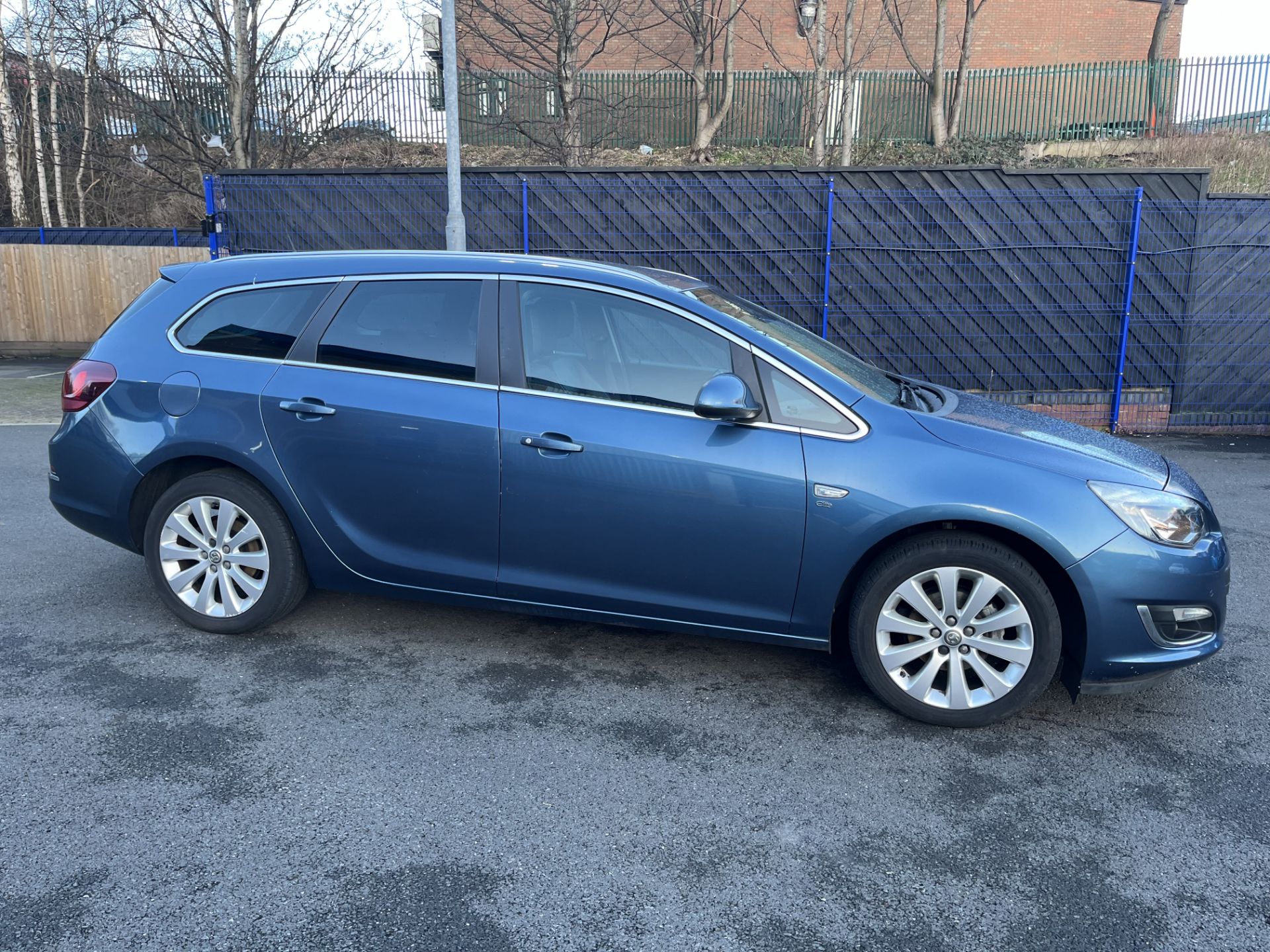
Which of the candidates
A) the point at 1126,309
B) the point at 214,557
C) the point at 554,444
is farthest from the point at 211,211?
the point at 1126,309

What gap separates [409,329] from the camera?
4223mm

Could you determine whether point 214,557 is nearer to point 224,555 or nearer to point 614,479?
point 224,555

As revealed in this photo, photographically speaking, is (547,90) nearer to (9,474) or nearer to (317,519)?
(9,474)

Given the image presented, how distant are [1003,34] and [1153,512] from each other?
1191 inches

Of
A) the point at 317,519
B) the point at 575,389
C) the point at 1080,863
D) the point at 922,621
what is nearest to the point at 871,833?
the point at 1080,863

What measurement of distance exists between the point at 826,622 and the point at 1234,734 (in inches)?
61.7

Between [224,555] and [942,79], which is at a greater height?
[942,79]

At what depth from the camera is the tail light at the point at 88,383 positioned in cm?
448

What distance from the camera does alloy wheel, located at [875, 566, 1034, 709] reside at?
3600 millimetres

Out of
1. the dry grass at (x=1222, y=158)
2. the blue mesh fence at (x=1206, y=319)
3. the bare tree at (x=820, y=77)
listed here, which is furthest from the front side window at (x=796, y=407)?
the dry grass at (x=1222, y=158)

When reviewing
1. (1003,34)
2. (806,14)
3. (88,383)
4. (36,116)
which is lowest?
(88,383)

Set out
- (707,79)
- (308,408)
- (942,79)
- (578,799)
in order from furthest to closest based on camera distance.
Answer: (707,79)
(942,79)
(308,408)
(578,799)

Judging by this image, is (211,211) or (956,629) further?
(211,211)

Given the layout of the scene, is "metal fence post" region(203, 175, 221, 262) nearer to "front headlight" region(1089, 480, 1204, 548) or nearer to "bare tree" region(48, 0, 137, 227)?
"bare tree" region(48, 0, 137, 227)
